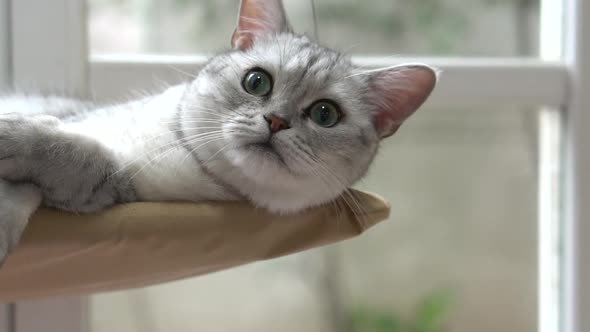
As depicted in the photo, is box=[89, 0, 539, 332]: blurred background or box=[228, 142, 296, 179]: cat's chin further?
box=[89, 0, 539, 332]: blurred background

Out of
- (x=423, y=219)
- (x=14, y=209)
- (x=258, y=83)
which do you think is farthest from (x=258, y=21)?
(x=423, y=219)

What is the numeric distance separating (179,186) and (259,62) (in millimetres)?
A: 252

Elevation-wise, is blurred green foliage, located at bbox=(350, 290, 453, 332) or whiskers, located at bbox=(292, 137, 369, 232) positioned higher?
whiskers, located at bbox=(292, 137, 369, 232)

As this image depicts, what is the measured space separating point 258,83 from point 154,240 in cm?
34

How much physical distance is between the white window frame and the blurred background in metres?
0.06

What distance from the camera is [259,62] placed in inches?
46.0

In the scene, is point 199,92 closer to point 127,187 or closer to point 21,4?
point 127,187

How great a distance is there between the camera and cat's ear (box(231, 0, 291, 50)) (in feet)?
4.11

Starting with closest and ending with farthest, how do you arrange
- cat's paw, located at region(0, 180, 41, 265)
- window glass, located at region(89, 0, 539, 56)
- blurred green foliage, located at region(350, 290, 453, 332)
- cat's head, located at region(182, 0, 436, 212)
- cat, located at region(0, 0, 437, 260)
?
cat's paw, located at region(0, 180, 41, 265)
cat, located at region(0, 0, 437, 260)
cat's head, located at region(182, 0, 436, 212)
window glass, located at region(89, 0, 539, 56)
blurred green foliage, located at region(350, 290, 453, 332)

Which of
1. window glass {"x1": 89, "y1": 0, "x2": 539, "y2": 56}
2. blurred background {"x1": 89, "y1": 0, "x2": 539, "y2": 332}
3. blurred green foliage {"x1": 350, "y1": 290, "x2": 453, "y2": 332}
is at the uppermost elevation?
window glass {"x1": 89, "y1": 0, "x2": 539, "y2": 56}

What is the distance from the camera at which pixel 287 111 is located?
3.59 feet

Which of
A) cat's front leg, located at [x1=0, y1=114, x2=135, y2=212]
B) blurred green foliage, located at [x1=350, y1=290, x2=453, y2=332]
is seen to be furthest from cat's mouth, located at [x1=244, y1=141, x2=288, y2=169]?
blurred green foliage, located at [x1=350, y1=290, x2=453, y2=332]

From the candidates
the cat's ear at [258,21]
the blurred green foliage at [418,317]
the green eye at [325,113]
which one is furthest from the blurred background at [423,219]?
the green eye at [325,113]

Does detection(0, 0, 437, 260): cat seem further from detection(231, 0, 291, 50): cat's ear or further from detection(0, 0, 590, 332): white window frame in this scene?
detection(0, 0, 590, 332): white window frame
